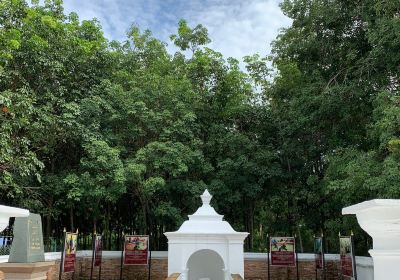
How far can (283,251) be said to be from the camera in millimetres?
12656

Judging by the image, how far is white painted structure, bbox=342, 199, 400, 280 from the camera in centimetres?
206

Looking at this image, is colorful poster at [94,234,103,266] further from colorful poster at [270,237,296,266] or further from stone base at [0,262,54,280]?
stone base at [0,262,54,280]

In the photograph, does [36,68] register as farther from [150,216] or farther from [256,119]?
[256,119]

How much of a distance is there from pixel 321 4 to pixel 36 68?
372 inches

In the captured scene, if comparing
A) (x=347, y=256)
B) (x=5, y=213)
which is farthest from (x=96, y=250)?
(x=5, y=213)

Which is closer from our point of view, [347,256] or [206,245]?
[206,245]

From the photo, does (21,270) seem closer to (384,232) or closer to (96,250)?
(384,232)

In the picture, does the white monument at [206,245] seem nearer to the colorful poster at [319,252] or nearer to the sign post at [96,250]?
the colorful poster at [319,252]

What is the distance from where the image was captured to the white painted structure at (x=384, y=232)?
206cm

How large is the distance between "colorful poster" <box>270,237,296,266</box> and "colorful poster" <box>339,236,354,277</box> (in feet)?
7.44

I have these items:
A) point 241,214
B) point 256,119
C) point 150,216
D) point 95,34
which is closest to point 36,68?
point 95,34

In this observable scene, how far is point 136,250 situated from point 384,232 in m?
11.9

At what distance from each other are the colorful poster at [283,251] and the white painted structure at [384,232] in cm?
1084

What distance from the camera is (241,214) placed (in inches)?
693
